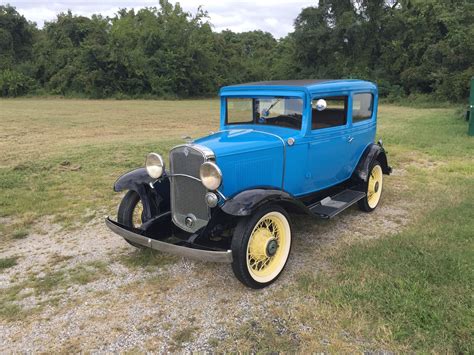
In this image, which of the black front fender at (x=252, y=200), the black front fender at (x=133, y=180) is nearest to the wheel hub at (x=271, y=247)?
the black front fender at (x=252, y=200)

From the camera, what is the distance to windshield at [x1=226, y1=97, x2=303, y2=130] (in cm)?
420

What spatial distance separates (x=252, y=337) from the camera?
2.79m

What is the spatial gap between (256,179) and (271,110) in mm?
1042

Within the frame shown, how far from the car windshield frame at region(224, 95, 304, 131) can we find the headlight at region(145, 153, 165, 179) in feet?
4.26

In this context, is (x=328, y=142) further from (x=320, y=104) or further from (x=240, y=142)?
(x=240, y=142)

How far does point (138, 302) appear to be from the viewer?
324 centimetres

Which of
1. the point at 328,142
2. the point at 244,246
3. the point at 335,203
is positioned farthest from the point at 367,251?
the point at 244,246

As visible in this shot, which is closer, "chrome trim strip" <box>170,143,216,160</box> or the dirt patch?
the dirt patch

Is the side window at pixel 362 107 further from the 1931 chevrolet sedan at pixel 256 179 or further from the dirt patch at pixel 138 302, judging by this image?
the dirt patch at pixel 138 302

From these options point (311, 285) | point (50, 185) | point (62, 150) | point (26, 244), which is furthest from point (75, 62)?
point (311, 285)

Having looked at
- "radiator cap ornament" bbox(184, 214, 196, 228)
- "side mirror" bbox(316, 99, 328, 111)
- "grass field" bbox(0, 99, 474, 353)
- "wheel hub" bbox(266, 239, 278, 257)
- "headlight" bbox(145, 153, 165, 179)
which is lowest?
"grass field" bbox(0, 99, 474, 353)

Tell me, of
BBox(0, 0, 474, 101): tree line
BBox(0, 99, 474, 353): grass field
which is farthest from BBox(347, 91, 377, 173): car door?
BBox(0, 0, 474, 101): tree line

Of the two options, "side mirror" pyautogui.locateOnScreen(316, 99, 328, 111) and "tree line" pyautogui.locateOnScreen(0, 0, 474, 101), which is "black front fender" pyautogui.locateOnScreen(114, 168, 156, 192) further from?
"tree line" pyautogui.locateOnScreen(0, 0, 474, 101)

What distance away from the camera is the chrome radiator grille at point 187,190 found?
3.53 metres
